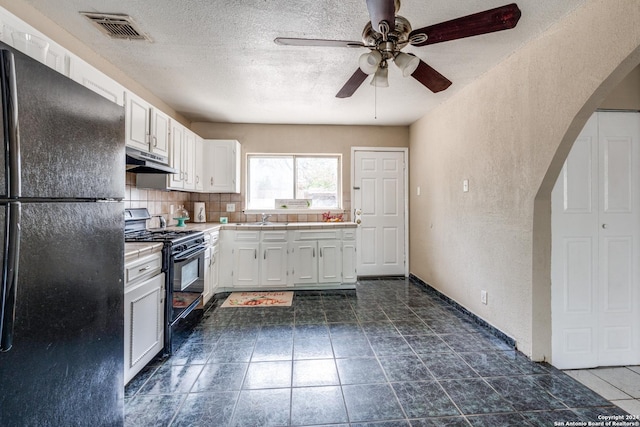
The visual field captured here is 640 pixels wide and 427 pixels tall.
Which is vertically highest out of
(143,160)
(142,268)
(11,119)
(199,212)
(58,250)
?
(143,160)

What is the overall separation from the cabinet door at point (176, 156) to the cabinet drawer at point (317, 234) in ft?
4.88

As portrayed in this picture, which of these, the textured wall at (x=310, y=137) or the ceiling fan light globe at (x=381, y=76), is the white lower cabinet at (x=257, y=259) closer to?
the textured wall at (x=310, y=137)

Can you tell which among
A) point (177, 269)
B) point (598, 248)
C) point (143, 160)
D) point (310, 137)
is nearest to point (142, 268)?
point (177, 269)

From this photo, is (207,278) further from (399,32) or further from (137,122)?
(399,32)

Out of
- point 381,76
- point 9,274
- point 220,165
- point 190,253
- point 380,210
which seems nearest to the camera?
point 9,274

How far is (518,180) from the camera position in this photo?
217cm

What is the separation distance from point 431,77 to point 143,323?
96.4 inches

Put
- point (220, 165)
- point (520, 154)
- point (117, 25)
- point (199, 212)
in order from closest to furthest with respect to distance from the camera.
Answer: point (117, 25)
point (520, 154)
point (220, 165)
point (199, 212)

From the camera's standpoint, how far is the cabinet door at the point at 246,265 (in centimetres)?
356

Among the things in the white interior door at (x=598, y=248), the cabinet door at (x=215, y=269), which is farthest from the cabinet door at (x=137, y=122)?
the white interior door at (x=598, y=248)

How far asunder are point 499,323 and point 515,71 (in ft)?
6.64

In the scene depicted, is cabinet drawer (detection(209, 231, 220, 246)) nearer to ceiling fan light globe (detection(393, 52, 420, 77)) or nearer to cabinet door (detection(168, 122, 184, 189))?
cabinet door (detection(168, 122, 184, 189))

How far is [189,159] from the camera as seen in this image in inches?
135

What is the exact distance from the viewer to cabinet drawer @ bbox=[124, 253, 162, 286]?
5.43 feet
